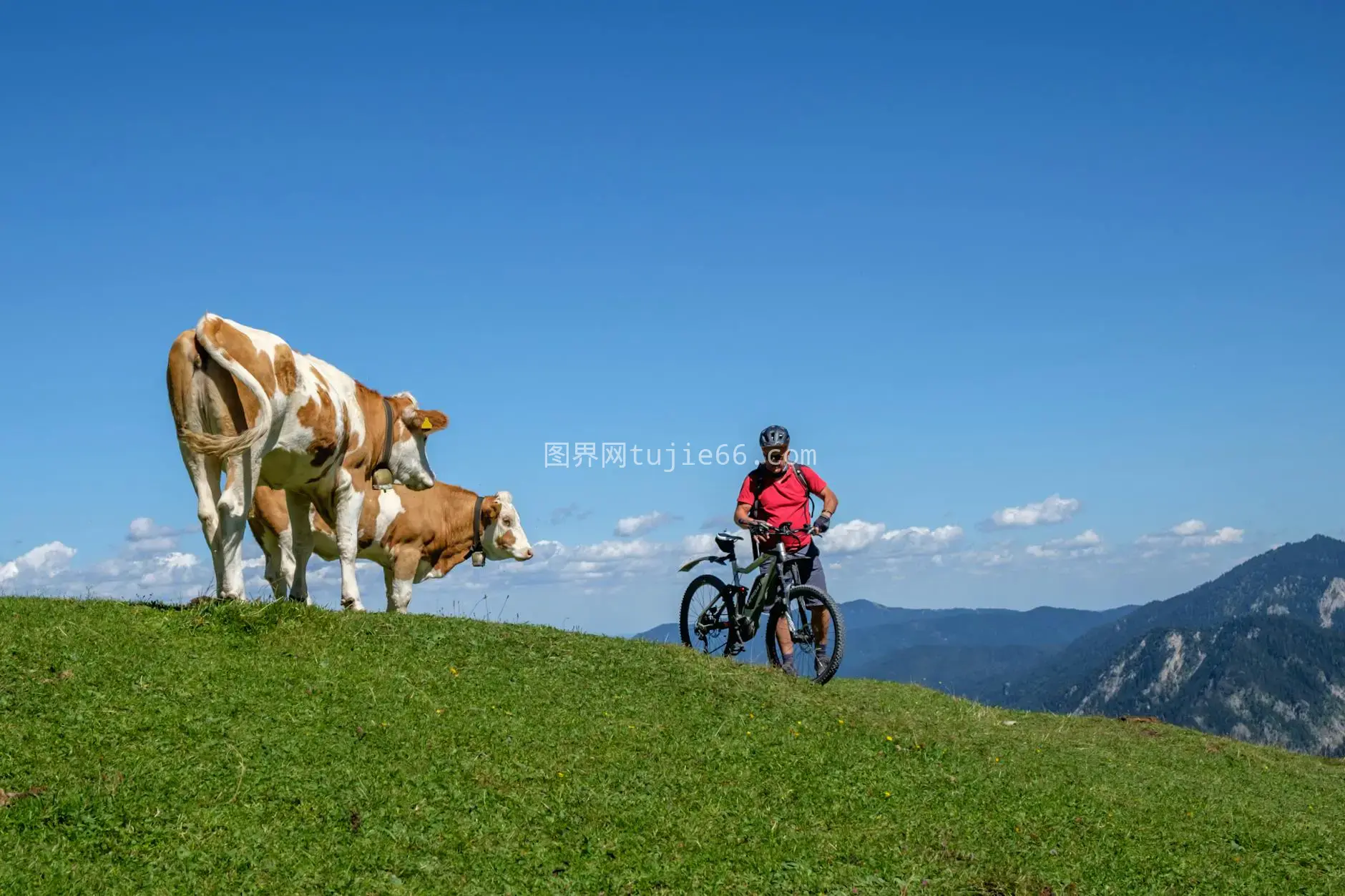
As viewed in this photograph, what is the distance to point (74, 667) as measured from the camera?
1023 cm

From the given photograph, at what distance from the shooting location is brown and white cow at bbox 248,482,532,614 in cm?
1706

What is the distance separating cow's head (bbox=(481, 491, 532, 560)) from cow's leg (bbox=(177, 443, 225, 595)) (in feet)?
31.8

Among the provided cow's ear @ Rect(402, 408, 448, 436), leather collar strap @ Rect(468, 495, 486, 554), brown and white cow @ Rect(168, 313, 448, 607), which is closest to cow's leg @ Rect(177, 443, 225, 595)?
brown and white cow @ Rect(168, 313, 448, 607)

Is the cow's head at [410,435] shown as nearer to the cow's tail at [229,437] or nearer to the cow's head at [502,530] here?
the cow's tail at [229,437]

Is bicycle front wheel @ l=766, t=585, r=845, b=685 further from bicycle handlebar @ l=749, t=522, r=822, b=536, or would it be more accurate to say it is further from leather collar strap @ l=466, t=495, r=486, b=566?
leather collar strap @ l=466, t=495, r=486, b=566

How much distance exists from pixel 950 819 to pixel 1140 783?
4230mm

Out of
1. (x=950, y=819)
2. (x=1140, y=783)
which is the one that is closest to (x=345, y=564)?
(x=950, y=819)

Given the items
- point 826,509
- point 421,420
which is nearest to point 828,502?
point 826,509

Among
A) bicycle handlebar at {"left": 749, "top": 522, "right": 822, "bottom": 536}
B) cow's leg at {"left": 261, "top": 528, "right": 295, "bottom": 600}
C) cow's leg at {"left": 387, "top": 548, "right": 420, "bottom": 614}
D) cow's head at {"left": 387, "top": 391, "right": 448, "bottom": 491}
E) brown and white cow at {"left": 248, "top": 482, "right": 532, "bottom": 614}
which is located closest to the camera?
bicycle handlebar at {"left": 749, "top": 522, "right": 822, "bottom": 536}

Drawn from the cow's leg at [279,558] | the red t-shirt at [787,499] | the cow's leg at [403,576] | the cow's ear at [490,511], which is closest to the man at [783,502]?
the red t-shirt at [787,499]

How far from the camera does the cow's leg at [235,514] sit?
1226 cm

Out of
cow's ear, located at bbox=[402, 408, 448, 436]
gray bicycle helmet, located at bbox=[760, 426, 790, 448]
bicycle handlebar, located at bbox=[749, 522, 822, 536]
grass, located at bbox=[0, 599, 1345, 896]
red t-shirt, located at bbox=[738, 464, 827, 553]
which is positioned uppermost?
cow's ear, located at bbox=[402, 408, 448, 436]

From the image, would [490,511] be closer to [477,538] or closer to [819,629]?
[477,538]

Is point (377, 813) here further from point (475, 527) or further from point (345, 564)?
point (475, 527)
